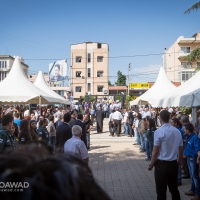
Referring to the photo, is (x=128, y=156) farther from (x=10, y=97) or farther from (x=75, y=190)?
(x=75, y=190)

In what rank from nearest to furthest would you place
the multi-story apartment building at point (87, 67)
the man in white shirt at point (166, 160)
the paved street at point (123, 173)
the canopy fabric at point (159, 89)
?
the man in white shirt at point (166, 160) < the paved street at point (123, 173) < the canopy fabric at point (159, 89) < the multi-story apartment building at point (87, 67)

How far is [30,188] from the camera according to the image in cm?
79

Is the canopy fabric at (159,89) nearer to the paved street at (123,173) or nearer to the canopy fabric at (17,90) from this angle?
the paved street at (123,173)

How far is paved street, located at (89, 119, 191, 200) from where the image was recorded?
7023 millimetres

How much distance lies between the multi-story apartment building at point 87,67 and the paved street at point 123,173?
159ft

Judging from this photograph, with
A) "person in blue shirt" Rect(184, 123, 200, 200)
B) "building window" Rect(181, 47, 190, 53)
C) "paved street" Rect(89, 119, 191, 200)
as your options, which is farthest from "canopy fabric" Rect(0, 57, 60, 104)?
"building window" Rect(181, 47, 190, 53)

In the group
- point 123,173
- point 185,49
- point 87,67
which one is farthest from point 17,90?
point 87,67

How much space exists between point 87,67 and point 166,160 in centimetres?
5892

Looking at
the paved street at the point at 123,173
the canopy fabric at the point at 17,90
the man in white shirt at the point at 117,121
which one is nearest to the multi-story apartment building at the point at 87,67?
the man in white shirt at the point at 117,121

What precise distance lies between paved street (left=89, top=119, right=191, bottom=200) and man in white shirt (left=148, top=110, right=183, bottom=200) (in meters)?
0.93

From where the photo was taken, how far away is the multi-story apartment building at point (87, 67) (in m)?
62.8

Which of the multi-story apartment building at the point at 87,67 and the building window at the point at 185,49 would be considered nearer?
the building window at the point at 185,49

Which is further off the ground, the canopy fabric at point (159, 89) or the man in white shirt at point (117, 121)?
the canopy fabric at point (159, 89)

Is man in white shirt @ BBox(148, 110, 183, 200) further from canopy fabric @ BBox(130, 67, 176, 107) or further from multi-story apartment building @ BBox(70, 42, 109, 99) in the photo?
multi-story apartment building @ BBox(70, 42, 109, 99)
